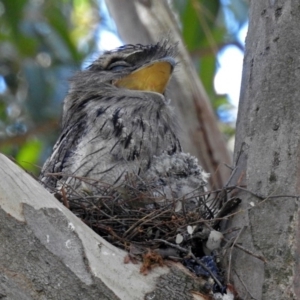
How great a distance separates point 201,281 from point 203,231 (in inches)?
8.9

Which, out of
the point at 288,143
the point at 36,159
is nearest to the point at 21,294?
the point at 288,143

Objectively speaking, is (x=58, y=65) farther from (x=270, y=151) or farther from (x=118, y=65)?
(x=270, y=151)

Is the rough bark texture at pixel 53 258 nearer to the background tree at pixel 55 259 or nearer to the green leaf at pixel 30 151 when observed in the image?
the background tree at pixel 55 259

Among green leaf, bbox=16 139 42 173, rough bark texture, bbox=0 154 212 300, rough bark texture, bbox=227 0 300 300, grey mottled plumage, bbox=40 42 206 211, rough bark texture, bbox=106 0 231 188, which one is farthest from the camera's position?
green leaf, bbox=16 139 42 173

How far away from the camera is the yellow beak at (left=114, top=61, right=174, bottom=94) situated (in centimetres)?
311

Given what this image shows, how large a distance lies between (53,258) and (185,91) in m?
2.47

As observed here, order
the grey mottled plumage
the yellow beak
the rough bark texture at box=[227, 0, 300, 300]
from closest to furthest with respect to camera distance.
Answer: the rough bark texture at box=[227, 0, 300, 300] → the grey mottled plumage → the yellow beak

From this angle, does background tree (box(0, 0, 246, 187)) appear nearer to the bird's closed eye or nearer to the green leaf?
the green leaf

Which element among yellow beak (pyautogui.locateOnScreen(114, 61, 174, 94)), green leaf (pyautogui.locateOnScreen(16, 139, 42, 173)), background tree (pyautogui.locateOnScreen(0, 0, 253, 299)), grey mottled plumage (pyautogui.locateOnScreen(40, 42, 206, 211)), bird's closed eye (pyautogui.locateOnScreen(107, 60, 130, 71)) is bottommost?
background tree (pyautogui.locateOnScreen(0, 0, 253, 299))

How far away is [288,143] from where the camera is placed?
2.03 metres

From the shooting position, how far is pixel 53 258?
1769 millimetres

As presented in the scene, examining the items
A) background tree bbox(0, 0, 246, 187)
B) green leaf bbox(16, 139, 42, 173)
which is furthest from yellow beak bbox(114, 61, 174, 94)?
green leaf bbox(16, 139, 42, 173)

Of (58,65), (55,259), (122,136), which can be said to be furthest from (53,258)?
(58,65)

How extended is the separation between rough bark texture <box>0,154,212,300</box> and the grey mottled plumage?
591 mm
